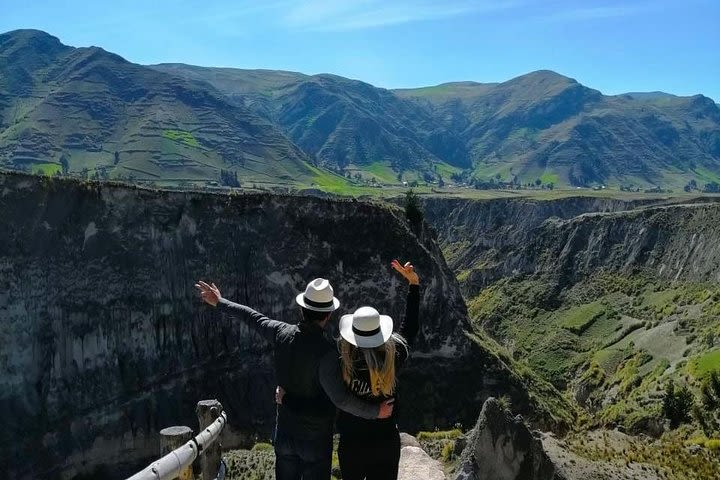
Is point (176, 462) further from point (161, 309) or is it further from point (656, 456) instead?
point (161, 309)

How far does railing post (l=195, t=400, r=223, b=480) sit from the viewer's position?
299 inches

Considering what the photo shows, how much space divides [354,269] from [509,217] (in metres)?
93.8

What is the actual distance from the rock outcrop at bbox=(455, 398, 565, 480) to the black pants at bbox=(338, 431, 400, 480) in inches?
213

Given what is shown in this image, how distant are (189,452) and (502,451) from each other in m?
8.68

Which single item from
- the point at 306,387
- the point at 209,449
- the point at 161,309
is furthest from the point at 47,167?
the point at 306,387

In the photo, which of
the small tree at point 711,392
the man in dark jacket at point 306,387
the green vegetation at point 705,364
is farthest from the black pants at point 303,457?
the green vegetation at point 705,364

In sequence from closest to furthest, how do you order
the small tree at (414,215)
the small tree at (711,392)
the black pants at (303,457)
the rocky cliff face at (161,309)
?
Result: the black pants at (303,457) → the rocky cliff face at (161,309) → the small tree at (711,392) → the small tree at (414,215)

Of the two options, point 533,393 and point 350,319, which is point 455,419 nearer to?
point 533,393

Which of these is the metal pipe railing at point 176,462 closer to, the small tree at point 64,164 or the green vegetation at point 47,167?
the green vegetation at point 47,167

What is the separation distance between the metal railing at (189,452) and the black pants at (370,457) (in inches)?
56.6

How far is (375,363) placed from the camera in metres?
6.70

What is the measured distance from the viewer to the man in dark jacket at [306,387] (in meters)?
7.22

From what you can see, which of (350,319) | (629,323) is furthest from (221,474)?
(629,323)

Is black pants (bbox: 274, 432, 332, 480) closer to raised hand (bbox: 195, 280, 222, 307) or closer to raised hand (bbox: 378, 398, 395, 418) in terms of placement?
raised hand (bbox: 378, 398, 395, 418)
